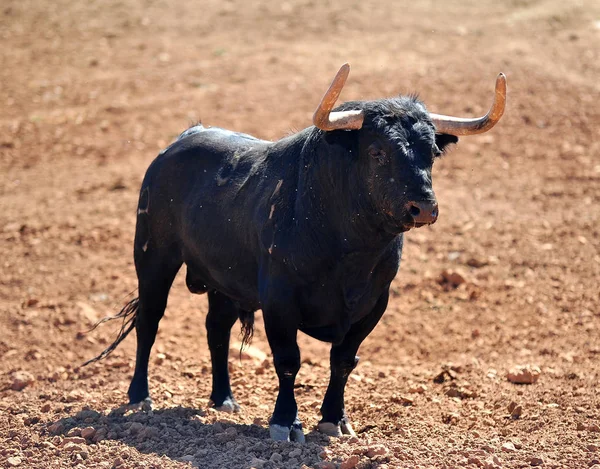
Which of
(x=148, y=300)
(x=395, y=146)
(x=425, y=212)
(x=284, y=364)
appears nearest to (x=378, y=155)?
(x=395, y=146)

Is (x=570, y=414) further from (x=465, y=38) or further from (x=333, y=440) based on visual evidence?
(x=465, y=38)

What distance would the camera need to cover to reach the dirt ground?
24.9 ft

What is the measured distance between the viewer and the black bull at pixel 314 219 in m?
6.84

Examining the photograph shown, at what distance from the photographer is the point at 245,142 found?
27.6ft

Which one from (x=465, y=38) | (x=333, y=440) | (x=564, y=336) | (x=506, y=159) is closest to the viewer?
(x=333, y=440)

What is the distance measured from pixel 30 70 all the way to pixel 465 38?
351 inches

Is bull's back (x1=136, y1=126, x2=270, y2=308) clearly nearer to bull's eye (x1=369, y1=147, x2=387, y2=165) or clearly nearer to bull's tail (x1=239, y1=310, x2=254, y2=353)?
bull's tail (x1=239, y1=310, x2=254, y2=353)

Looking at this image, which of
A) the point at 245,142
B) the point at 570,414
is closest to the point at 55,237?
the point at 245,142

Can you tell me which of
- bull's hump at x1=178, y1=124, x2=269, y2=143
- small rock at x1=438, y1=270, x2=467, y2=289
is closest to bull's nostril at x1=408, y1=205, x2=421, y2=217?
bull's hump at x1=178, y1=124, x2=269, y2=143

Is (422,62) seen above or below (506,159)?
above

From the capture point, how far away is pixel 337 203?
721 centimetres

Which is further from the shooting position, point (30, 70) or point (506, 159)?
point (30, 70)

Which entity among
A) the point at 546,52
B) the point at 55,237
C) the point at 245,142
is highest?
the point at 546,52

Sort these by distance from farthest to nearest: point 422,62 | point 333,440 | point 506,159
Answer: point 422,62
point 506,159
point 333,440
